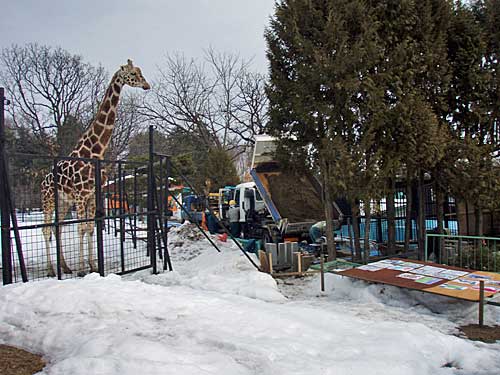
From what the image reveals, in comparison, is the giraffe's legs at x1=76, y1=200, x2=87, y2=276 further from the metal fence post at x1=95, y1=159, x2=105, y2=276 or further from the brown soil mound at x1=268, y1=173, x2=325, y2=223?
the brown soil mound at x1=268, y1=173, x2=325, y2=223

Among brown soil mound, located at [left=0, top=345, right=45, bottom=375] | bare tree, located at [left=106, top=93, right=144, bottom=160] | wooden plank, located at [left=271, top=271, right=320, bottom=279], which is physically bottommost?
wooden plank, located at [left=271, top=271, right=320, bottom=279]

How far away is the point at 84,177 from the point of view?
8.52 m

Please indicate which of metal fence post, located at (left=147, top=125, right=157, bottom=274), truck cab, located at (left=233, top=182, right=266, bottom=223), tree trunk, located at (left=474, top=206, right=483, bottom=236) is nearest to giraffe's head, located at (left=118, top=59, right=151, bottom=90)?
metal fence post, located at (left=147, top=125, right=157, bottom=274)

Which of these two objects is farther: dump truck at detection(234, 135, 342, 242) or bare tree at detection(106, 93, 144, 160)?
bare tree at detection(106, 93, 144, 160)

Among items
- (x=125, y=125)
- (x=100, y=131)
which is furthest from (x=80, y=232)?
(x=125, y=125)

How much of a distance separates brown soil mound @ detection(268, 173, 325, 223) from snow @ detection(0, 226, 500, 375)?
5056 millimetres

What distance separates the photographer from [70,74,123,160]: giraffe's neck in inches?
351

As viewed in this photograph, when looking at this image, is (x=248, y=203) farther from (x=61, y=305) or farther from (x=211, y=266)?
(x=61, y=305)

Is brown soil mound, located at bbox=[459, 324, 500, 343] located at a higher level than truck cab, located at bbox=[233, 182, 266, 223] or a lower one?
lower

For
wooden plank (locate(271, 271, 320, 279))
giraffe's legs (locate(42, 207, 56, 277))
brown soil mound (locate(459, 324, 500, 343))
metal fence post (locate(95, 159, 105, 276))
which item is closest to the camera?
brown soil mound (locate(459, 324, 500, 343))

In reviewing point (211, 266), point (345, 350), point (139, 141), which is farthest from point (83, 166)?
point (139, 141)

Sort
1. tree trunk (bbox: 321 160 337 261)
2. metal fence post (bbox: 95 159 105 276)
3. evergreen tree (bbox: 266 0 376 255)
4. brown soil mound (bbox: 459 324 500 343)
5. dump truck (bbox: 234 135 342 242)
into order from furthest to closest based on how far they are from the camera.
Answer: dump truck (bbox: 234 135 342 242) → tree trunk (bbox: 321 160 337 261) → evergreen tree (bbox: 266 0 376 255) → metal fence post (bbox: 95 159 105 276) → brown soil mound (bbox: 459 324 500 343)

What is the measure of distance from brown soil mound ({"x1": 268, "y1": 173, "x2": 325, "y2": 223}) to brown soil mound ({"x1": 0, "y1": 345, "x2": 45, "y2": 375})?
8.00 meters

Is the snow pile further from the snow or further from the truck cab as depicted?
the truck cab
